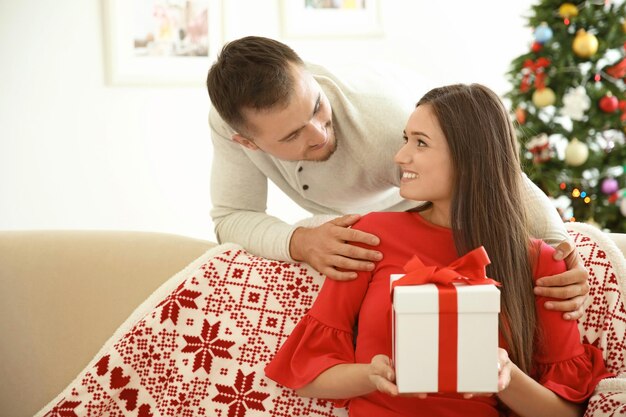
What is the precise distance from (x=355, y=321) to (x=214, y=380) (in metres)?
0.43

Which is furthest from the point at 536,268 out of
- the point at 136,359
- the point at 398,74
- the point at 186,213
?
the point at 186,213

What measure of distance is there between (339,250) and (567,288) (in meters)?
0.52

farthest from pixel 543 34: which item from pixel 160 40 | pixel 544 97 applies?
pixel 160 40

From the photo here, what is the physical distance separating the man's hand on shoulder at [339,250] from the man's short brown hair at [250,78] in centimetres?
34

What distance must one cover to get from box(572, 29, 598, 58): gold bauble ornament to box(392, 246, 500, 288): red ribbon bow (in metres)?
2.51

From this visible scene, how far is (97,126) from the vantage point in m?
3.68

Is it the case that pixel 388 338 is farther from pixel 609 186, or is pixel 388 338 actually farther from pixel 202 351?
pixel 609 186

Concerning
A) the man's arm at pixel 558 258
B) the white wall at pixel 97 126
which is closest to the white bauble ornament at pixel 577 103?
the white wall at pixel 97 126

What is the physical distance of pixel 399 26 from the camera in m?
4.05

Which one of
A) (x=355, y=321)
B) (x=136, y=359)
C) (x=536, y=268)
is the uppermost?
(x=536, y=268)

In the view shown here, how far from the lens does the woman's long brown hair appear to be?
1.57 metres

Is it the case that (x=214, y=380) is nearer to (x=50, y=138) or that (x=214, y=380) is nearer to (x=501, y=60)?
(x=50, y=138)

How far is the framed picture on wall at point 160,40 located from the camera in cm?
366

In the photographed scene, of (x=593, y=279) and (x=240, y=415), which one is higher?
(x=593, y=279)
